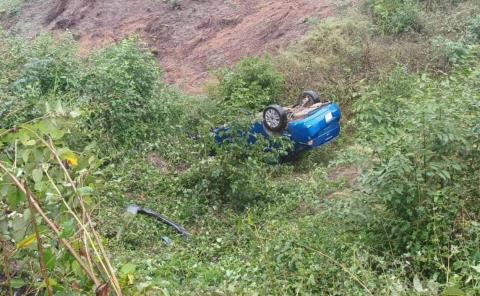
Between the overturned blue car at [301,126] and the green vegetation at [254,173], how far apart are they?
1.26 ft

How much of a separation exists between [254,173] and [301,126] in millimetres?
1330

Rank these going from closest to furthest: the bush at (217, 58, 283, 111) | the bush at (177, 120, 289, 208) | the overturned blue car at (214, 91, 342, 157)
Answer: the bush at (177, 120, 289, 208) < the overturned blue car at (214, 91, 342, 157) < the bush at (217, 58, 283, 111)

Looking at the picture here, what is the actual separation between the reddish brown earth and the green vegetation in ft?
6.37

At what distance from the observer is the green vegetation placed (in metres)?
1.94

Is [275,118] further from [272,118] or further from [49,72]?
[49,72]

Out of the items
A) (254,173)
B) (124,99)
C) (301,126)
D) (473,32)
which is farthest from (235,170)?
(473,32)

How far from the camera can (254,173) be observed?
7527mm

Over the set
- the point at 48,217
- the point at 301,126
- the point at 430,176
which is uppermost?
the point at 48,217

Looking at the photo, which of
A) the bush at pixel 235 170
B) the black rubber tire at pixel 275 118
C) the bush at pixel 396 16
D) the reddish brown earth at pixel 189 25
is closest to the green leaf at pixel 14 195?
the bush at pixel 235 170

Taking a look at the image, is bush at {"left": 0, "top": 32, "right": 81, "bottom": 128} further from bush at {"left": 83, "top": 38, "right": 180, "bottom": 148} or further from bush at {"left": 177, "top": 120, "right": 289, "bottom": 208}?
bush at {"left": 177, "top": 120, "right": 289, "bottom": 208}

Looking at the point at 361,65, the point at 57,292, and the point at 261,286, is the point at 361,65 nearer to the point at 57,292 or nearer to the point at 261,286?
the point at 261,286

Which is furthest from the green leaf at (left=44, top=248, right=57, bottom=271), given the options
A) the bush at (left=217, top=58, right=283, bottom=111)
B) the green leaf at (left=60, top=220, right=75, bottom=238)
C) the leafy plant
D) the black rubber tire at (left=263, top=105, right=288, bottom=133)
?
the bush at (left=217, top=58, right=283, bottom=111)

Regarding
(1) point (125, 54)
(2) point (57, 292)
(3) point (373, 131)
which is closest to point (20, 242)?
(2) point (57, 292)

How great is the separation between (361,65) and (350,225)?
6.26m
